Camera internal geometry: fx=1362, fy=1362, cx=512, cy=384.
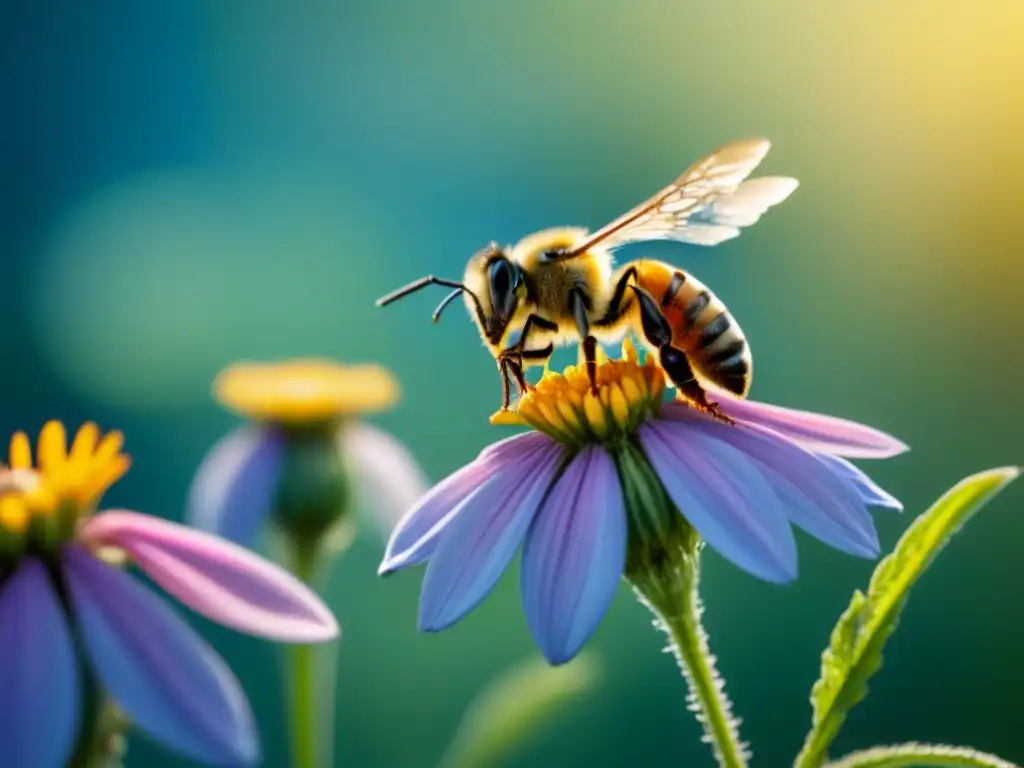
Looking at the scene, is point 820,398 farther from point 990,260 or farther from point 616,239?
point 616,239

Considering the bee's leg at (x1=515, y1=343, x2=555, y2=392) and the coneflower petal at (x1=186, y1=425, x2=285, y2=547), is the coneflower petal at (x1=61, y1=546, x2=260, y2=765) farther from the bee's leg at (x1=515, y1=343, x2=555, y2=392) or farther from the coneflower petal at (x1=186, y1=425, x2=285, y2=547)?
the coneflower petal at (x1=186, y1=425, x2=285, y2=547)

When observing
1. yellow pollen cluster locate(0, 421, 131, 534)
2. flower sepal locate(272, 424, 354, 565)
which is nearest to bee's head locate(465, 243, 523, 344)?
yellow pollen cluster locate(0, 421, 131, 534)

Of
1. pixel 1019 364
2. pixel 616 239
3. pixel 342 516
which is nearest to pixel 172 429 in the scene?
pixel 342 516

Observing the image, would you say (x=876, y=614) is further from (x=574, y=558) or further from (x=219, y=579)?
(x=219, y=579)

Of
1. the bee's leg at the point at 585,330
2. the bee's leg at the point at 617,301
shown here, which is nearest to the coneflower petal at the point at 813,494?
the bee's leg at the point at 585,330

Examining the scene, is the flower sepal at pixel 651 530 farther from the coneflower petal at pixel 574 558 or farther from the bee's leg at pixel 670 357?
the bee's leg at pixel 670 357

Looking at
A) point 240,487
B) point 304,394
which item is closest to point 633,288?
point 240,487

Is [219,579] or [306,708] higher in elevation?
[219,579]
